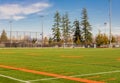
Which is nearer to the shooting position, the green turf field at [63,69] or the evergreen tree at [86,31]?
the green turf field at [63,69]

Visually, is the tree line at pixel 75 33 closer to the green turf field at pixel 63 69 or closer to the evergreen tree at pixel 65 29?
the evergreen tree at pixel 65 29

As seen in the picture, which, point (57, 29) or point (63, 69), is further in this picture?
point (57, 29)

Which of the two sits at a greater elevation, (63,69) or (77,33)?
(77,33)

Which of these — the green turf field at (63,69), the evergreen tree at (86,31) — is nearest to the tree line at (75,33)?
the evergreen tree at (86,31)

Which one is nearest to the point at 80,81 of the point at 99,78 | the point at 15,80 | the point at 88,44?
the point at 99,78

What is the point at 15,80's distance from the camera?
8336 mm

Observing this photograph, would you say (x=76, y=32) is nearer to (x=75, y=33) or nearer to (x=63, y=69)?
(x=75, y=33)

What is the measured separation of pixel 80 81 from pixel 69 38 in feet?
293

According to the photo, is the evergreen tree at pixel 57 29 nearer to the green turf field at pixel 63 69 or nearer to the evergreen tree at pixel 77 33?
the evergreen tree at pixel 77 33

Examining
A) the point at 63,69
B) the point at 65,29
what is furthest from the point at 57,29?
the point at 63,69

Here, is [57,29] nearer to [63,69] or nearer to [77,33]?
[77,33]

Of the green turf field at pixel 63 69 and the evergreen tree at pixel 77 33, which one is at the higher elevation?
the evergreen tree at pixel 77 33

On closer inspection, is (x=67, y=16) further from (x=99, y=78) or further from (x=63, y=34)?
(x=99, y=78)

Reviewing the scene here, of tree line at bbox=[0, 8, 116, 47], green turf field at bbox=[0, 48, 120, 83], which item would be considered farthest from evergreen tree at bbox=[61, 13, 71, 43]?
green turf field at bbox=[0, 48, 120, 83]
